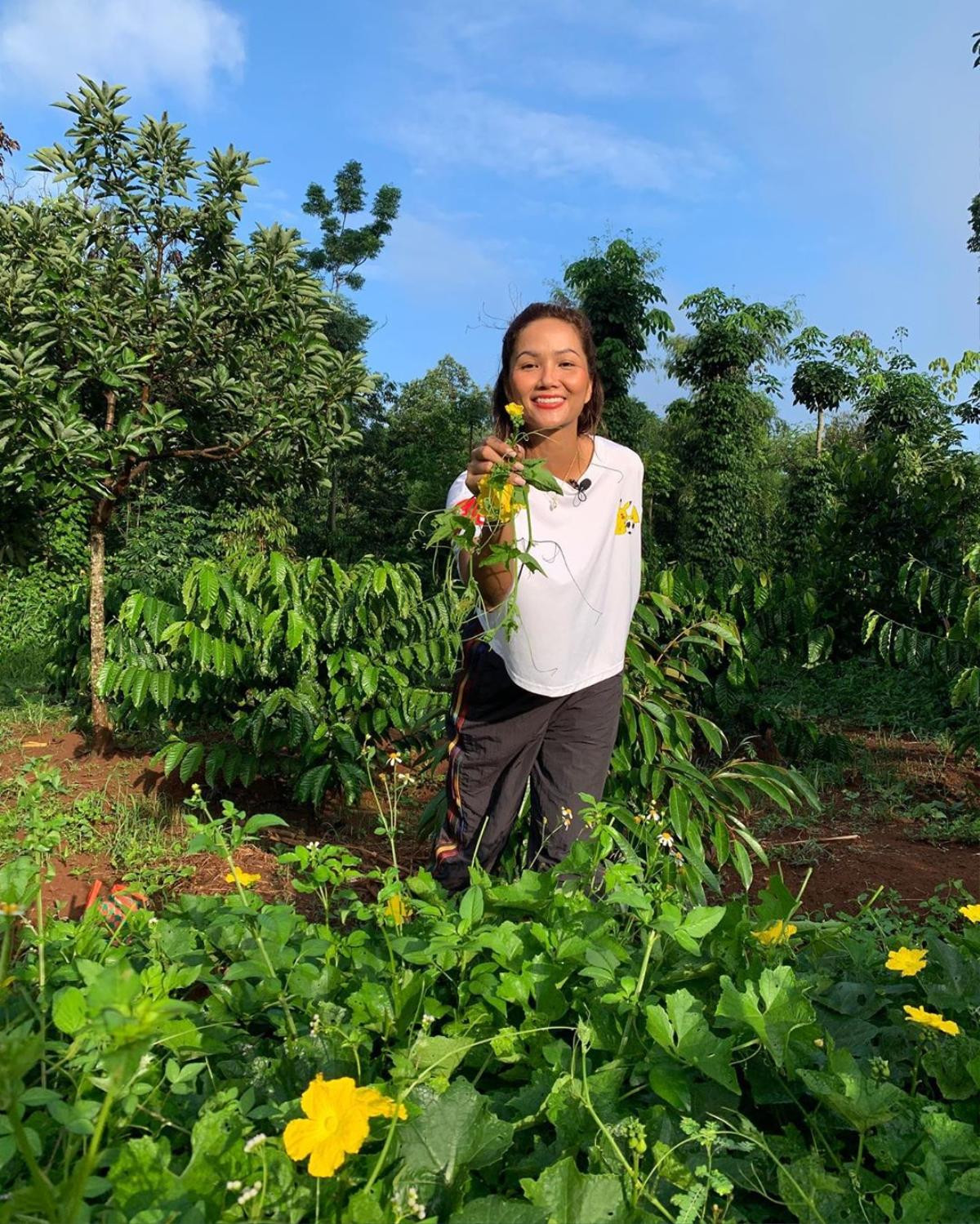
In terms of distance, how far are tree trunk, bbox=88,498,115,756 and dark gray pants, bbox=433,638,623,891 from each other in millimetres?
2724

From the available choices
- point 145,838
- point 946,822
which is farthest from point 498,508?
point 946,822

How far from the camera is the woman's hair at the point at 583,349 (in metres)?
2.16

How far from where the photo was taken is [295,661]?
3.44m

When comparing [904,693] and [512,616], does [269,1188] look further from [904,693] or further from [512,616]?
[904,693]

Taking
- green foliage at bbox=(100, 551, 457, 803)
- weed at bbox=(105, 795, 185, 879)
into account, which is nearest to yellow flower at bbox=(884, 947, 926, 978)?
green foliage at bbox=(100, 551, 457, 803)

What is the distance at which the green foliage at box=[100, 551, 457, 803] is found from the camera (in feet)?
10.8

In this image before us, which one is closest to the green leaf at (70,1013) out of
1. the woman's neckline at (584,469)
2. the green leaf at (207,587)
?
the woman's neckline at (584,469)

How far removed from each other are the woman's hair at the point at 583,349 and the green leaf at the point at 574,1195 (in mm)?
1591

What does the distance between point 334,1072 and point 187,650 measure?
9.26 ft

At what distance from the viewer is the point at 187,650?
3.58 meters

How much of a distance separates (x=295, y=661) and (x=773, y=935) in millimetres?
2530

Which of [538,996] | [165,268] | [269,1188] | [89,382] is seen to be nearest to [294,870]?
[538,996]

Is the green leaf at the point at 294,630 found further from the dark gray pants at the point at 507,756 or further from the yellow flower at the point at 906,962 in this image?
the yellow flower at the point at 906,962

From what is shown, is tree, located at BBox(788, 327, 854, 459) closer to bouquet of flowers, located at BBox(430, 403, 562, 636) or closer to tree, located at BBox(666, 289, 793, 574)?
tree, located at BBox(666, 289, 793, 574)
